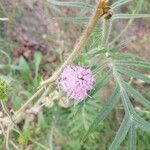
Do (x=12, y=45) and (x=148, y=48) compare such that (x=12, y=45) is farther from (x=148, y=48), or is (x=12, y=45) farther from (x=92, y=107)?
(x=148, y=48)

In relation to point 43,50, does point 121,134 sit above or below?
above

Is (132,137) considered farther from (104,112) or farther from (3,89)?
(3,89)

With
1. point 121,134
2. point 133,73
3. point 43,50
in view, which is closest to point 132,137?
point 121,134

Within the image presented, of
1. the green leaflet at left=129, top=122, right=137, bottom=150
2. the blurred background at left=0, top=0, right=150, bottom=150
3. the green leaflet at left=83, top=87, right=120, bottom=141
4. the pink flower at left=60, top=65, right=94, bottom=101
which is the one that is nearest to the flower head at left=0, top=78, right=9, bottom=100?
the pink flower at left=60, top=65, right=94, bottom=101

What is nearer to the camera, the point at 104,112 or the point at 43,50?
the point at 104,112

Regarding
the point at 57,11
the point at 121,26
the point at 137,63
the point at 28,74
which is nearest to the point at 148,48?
the point at 121,26

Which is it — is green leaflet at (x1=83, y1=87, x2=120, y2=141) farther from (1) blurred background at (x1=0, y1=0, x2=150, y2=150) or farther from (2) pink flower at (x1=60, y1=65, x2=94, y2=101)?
(1) blurred background at (x1=0, y1=0, x2=150, y2=150)

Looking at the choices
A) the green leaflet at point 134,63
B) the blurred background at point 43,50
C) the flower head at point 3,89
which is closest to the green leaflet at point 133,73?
the green leaflet at point 134,63

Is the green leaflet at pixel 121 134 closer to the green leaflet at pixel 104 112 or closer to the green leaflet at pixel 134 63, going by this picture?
the green leaflet at pixel 104 112

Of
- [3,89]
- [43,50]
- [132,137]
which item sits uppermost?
[3,89]
